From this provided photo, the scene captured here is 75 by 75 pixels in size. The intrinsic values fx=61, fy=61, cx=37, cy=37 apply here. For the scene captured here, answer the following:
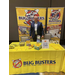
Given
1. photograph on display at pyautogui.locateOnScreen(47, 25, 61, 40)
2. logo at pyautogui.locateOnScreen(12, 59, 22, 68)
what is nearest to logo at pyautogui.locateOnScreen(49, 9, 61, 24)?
photograph on display at pyautogui.locateOnScreen(47, 25, 61, 40)

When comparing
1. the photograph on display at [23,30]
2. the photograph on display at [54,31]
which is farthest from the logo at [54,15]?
the photograph on display at [23,30]

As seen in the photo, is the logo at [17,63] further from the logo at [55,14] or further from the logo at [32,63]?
the logo at [55,14]

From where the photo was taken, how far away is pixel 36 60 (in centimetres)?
156

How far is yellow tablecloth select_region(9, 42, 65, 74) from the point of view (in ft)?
4.96

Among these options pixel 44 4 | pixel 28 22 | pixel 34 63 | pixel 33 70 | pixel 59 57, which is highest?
pixel 44 4

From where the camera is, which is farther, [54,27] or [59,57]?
[54,27]

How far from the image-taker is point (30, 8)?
10.6 ft

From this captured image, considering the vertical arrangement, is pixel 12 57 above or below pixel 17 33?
below

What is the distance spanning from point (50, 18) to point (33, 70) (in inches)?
110

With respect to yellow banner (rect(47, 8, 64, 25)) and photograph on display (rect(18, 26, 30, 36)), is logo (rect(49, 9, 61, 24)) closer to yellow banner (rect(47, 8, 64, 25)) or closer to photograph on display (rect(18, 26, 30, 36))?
yellow banner (rect(47, 8, 64, 25))

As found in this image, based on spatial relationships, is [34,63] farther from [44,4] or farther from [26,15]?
[44,4]

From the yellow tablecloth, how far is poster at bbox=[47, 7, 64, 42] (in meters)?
2.18
